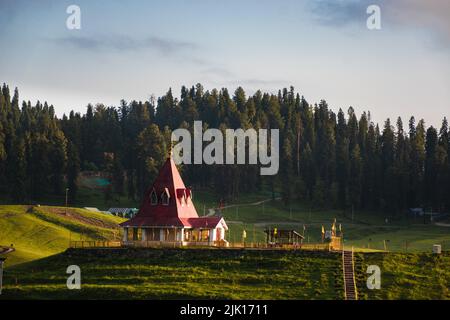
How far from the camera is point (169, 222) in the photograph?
216 feet

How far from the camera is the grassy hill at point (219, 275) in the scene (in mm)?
51312

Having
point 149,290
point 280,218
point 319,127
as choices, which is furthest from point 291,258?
point 319,127

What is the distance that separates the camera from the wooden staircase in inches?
2021

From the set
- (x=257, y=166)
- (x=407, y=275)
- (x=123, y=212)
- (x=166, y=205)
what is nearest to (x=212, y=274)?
(x=407, y=275)

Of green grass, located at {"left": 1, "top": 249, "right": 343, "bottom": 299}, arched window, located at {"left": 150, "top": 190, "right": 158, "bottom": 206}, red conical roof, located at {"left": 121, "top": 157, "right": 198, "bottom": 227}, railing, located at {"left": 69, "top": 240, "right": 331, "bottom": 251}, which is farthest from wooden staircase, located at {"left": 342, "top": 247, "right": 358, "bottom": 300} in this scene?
arched window, located at {"left": 150, "top": 190, "right": 158, "bottom": 206}

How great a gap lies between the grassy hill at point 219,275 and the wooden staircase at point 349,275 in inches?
13.8

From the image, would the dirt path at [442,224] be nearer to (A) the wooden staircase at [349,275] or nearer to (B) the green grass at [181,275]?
(A) the wooden staircase at [349,275]

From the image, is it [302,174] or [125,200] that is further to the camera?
[302,174]

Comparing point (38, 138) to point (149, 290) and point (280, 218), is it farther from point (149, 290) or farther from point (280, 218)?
point (149, 290)

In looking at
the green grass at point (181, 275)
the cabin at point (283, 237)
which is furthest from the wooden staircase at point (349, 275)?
the cabin at point (283, 237)

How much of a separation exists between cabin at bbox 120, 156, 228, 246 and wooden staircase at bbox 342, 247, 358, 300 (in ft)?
35.6

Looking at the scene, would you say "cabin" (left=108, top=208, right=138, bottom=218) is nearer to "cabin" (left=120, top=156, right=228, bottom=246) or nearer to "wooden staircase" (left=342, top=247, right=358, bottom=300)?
"cabin" (left=120, top=156, right=228, bottom=246)
